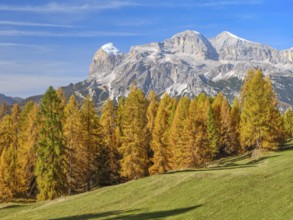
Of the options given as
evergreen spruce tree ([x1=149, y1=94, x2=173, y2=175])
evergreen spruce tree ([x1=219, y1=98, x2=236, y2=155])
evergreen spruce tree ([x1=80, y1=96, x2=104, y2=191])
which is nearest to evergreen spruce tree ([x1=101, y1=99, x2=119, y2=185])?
evergreen spruce tree ([x1=80, y1=96, x2=104, y2=191])

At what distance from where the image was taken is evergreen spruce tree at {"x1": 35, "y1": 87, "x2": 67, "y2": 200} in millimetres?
52000

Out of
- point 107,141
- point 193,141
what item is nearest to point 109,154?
point 107,141

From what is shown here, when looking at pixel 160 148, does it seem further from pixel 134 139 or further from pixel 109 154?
pixel 109 154

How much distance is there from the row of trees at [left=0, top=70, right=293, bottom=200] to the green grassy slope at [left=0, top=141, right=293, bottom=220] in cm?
1051

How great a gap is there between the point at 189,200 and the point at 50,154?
27341mm

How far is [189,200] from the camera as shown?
3130 centimetres

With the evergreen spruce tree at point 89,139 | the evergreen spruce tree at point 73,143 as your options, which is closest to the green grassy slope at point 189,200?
the evergreen spruce tree at point 73,143

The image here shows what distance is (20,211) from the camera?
43.2m

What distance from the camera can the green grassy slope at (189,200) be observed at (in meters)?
26.1

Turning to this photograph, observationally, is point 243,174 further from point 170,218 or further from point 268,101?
point 268,101

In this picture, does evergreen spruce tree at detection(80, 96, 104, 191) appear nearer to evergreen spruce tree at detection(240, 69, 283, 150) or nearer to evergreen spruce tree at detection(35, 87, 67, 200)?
evergreen spruce tree at detection(35, 87, 67, 200)

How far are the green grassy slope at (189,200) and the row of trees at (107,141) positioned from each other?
10.5 metres

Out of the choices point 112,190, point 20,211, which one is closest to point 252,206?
point 112,190

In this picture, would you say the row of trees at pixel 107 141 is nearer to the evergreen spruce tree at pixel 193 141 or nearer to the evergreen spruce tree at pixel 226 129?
the evergreen spruce tree at pixel 193 141
